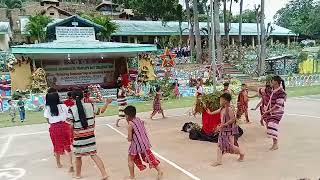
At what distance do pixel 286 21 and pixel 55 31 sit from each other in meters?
56.4

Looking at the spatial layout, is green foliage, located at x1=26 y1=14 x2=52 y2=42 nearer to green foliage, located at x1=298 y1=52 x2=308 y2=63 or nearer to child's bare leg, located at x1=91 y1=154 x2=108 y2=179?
green foliage, located at x1=298 y1=52 x2=308 y2=63

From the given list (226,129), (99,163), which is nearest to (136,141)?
(99,163)

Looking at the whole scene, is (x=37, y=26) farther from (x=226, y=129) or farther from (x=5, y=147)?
(x=226, y=129)

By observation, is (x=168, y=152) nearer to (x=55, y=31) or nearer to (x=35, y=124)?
(x=35, y=124)

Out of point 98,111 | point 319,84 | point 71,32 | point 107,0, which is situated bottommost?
point 319,84

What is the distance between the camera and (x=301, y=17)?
193 ft

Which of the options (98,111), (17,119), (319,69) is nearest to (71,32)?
(17,119)

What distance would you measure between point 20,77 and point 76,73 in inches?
148

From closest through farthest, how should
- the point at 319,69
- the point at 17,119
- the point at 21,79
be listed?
the point at 17,119
the point at 21,79
the point at 319,69

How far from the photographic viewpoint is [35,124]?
14016 millimetres

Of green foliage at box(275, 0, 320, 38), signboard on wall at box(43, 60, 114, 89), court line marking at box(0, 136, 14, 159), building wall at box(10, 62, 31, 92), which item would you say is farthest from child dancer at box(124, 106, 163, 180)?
green foliage at box(275, 0, 320, 38)

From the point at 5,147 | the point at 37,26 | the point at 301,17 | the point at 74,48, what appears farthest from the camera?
the point at 301,17

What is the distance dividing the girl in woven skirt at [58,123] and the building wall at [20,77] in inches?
603

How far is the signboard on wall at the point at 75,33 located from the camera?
2353 centimetres
